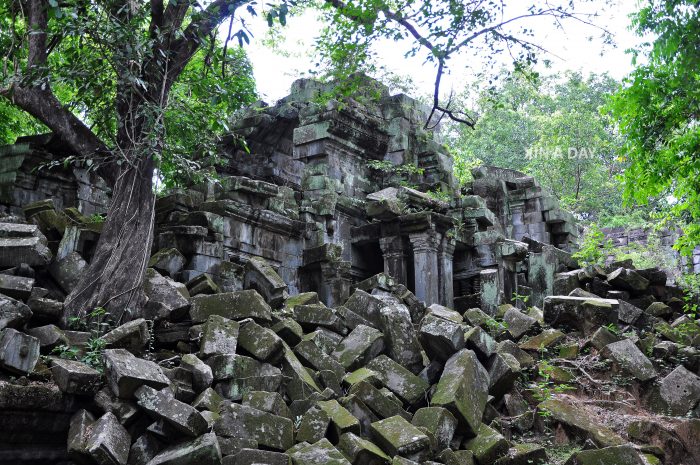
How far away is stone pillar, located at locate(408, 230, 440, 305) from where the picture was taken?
11469 mm

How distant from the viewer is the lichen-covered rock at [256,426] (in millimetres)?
4957

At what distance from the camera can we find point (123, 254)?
22.4ft

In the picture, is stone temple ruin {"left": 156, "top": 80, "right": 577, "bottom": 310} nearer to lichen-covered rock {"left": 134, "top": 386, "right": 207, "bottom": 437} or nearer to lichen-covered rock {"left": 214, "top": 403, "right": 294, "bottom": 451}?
lichen-covered rock {"left": 214, "top": 403, "right": 294, "bottom": 451}

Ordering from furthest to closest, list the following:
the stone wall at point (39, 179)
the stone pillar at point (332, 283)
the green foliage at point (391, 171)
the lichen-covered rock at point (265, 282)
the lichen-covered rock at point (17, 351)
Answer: the green foliage at point (391, 171) < the stone pillar at point (332, 283) < the stone wall at point (39, 179) < the lichen-covered rock at point (265, 282) < the lichen-covered rock at point (17, 351)

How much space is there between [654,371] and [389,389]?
3.08m

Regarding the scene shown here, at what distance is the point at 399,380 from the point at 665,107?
479 cm

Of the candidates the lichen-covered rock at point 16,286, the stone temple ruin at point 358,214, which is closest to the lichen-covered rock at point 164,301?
the lichen-covered rock at point 16,286

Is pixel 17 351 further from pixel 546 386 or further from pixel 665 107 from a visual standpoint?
pixel 665 107

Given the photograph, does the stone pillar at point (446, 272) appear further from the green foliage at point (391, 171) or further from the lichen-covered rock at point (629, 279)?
the lichen-covered rock at point (629, 279)

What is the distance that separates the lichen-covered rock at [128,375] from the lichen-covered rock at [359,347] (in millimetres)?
2001

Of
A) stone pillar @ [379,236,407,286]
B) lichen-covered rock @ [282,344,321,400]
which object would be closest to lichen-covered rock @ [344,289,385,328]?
lichen-covered rock @ [282,344,321,400]

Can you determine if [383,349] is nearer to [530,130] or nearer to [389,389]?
[389,389]

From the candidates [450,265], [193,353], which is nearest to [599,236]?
[450,265]

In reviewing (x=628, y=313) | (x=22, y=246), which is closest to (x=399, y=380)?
(x=22, y=246)
